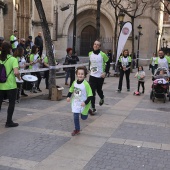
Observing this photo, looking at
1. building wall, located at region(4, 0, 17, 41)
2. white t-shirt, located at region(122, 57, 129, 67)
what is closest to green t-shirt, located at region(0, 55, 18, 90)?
white t-shirt, located at region(122, 57, 129, 67)

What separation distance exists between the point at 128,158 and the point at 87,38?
36301 millimetres

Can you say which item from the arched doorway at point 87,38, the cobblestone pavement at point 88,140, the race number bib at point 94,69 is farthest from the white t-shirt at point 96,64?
the arched doorway at point 87,38

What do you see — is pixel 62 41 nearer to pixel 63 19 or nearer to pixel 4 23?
pixel 63 19

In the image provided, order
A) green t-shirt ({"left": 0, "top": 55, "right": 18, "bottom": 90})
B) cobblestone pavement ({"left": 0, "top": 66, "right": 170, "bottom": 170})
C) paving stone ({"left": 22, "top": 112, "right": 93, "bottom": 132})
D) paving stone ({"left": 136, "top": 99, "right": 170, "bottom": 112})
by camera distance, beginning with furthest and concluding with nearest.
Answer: paving stone ({"left": 136, "top": 99, "right": 170, "bottom": 112})
paving stone ({"left": 22, "top": 112, "right": 93, "bottom": 132})
green t-shirt ({"left": 0, "top": 55, "right": 18, "bottom": 90})
cobblestone pavement ({"left": 0, "top": 66, "right": 170, "bottom": 170})

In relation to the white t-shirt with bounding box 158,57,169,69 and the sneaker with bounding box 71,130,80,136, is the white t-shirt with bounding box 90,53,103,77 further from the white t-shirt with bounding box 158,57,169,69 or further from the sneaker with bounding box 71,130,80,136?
the white t-shirt with bounding box 158,57,169,69

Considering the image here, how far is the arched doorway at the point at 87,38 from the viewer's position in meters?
40.4

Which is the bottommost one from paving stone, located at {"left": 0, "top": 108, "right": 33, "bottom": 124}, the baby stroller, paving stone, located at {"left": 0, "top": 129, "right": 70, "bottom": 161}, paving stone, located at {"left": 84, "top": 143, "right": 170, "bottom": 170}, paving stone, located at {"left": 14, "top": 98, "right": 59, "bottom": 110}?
paving stone, located at {"left": 84, "top": 143, "right": 170, "bottom": 170}

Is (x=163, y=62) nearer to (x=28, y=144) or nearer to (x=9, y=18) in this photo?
(x=28, y=144)

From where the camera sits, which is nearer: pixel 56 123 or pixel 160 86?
pixel 56 123

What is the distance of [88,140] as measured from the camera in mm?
6383

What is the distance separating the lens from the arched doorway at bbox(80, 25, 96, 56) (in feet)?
132

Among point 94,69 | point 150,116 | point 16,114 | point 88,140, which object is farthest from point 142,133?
point 16,114

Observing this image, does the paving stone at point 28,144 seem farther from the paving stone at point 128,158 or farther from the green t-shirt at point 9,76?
the green t-shirt at point 9,76

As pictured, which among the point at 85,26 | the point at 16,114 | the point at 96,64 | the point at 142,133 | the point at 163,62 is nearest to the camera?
the point at 142,133
